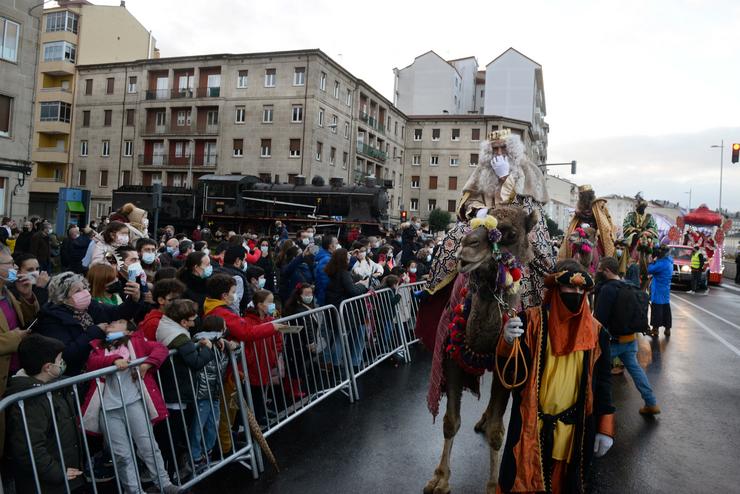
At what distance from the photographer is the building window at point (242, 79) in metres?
45.5

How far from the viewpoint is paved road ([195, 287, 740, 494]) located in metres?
4.37

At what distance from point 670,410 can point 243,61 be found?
147 ft

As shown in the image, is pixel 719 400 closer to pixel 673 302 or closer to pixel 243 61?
pixel 673 302

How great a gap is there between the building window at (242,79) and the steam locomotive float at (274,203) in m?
17.6

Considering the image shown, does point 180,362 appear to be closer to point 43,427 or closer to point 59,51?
point 43,427

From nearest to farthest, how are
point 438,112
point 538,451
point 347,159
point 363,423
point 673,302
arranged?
point 538,451
point 363,423
point 673,302
point 347,159
point 438,112

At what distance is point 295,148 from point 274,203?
15.2 metres

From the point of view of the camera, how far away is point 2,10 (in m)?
20.6

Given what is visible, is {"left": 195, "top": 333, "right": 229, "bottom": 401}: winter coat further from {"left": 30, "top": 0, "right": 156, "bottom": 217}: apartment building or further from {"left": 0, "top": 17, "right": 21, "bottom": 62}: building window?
{"left": 30, "top": 0, "right": 156, "bottom": 217}: apartment building

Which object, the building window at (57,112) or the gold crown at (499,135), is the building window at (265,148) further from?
the gold crown at (499,135)

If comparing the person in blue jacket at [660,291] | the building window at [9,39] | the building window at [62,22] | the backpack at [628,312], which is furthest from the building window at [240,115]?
the backpack at [628,312]

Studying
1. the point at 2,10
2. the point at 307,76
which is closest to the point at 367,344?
the point at 2,10

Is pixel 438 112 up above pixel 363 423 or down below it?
above

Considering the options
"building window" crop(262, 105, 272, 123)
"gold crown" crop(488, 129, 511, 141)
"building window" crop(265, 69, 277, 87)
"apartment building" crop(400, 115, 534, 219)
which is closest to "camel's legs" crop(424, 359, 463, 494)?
"gold crown" crop(488, 129, 511, 141)
